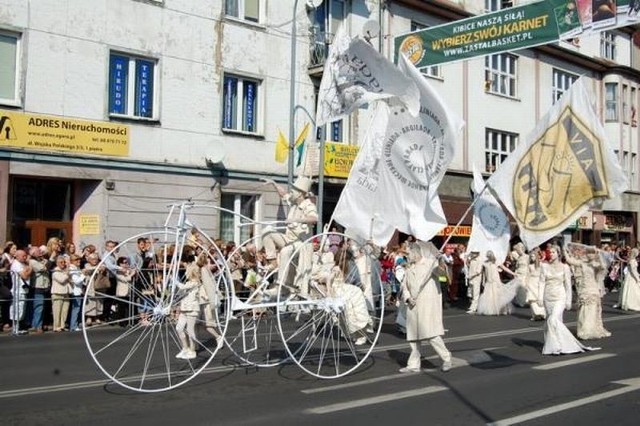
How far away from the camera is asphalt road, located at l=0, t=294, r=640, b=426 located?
26.3ft

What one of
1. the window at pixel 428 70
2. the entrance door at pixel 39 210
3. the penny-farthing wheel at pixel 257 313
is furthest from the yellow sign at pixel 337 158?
the penny-farthing wheel at pixel 257 313

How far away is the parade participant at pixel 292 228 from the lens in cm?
1056

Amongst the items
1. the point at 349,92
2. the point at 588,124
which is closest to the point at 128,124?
the point at 349,92

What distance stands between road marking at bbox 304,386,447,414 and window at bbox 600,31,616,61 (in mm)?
38834

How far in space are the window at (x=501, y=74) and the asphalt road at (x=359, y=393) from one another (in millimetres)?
24059

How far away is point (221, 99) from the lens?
2452 centimetres

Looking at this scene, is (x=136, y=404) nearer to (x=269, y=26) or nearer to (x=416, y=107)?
(x=416, y=107)

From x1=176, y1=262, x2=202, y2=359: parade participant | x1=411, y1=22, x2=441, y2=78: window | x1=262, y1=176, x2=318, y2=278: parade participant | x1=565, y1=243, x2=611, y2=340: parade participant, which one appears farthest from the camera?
x1=411, y1=22, x2=441, y2=78: window

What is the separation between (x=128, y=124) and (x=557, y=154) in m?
14.3

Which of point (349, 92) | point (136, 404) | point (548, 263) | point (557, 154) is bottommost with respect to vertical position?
point (136, 404)

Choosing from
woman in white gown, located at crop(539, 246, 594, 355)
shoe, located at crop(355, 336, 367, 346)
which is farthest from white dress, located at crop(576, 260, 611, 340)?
shoe, located at crop(355, 336, 367, 346)

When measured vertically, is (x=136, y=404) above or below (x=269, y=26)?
below

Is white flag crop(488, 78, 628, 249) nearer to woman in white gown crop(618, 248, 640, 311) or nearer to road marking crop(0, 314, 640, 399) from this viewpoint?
road marking crop(0, 314, 640, 399)

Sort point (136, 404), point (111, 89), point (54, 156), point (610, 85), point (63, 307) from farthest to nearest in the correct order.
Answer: point (610, 85)
point (111, 89)
point (54, 156)
point (63, 307)
point (136, 404)
